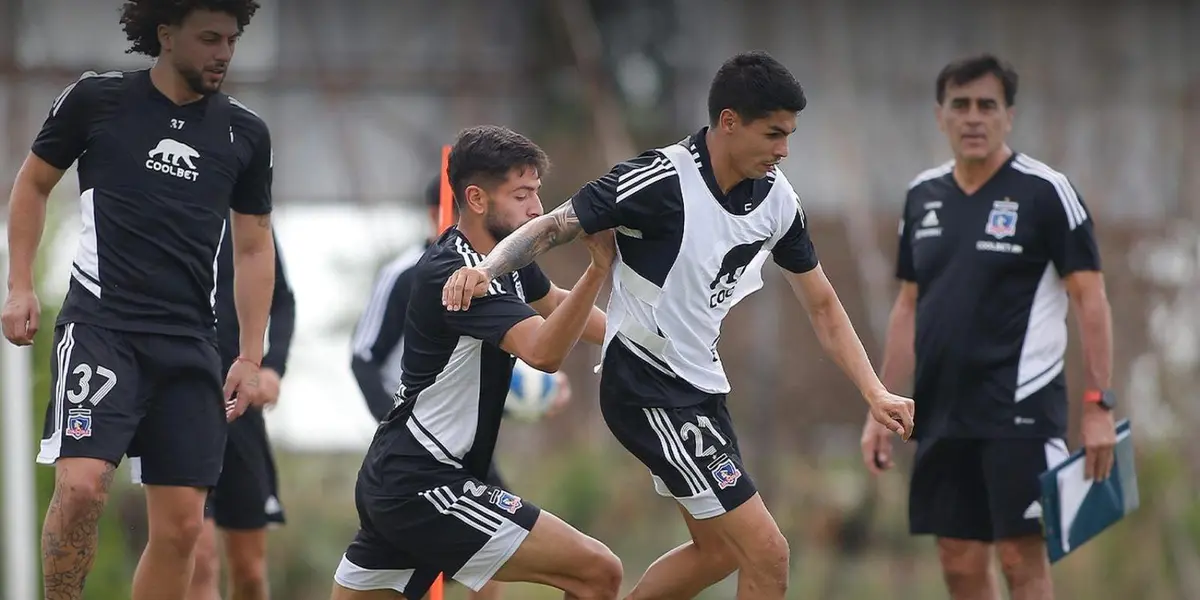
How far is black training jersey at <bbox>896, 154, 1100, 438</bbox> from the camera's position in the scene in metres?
5.87

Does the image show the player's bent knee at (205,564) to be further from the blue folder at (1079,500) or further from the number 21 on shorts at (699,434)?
the blue folder at (1079,500)

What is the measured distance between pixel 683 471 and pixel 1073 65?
31.6ft

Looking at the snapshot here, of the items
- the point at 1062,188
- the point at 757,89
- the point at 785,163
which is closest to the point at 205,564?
the point at 757,89

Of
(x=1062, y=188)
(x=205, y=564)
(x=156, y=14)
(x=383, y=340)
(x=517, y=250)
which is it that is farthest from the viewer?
(x=383, y=340)

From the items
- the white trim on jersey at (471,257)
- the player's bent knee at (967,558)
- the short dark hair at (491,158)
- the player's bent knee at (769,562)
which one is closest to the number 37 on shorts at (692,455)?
the player's bent knee at (769,562)

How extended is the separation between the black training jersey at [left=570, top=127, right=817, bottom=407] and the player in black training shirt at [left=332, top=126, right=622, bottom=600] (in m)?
0.13

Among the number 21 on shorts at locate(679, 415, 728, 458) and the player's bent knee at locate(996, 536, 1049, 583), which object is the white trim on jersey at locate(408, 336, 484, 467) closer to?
the number 21 on shorts at locate(679, 415, 728, 458)

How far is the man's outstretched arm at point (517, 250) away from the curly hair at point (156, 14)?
3.85 ft

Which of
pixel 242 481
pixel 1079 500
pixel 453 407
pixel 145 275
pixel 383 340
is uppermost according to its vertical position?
pixel 145 275

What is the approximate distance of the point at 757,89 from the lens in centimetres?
456

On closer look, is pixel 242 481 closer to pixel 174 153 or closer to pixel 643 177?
pixel 174 153

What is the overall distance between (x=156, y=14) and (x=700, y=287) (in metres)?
1.86

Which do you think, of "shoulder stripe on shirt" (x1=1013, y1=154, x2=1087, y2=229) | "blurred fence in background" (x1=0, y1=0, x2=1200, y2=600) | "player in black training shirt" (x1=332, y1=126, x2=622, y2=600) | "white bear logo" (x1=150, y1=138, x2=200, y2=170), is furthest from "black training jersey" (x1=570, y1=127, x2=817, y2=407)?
"blurred fence in background" (x1=0, y1=0, x2=1200, y2=600)

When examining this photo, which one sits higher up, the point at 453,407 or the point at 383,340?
the point at 453,407
